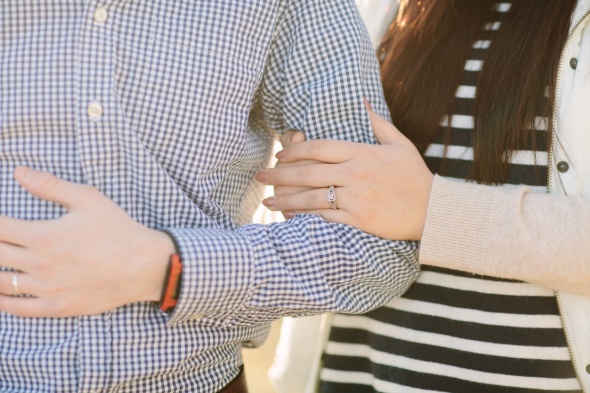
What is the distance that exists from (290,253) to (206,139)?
26cm

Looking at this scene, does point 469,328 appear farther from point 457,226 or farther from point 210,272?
point 210,272

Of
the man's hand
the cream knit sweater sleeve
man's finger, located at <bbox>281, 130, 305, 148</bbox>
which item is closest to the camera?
the man's hand

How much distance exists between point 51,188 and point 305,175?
49 centimetres

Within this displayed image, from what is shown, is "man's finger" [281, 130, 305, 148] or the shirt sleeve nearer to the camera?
the shirt sleeve

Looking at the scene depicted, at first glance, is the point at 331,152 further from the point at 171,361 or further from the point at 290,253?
the point at 171,361

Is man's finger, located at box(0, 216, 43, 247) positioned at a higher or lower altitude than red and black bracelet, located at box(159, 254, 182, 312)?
higher

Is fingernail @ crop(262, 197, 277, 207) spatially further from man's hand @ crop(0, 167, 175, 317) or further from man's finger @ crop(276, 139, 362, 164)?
man's hand @ crop(0, 167, 175, 317)

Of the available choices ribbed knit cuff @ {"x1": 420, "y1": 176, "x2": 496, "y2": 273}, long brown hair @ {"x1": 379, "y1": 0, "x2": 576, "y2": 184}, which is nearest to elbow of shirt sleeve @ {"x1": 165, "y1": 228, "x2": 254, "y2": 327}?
ribbed knit cuff @ {"x1": 420, "y1": 176, "x2": 496, "y2": 273}

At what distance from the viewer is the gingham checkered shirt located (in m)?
1.17

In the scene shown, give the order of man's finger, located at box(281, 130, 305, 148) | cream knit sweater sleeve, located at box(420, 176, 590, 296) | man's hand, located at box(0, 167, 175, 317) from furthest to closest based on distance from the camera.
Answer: man's finger, located at box(281, 130, 305, 148)
cream knit sweater sleeve, located at box(420, 176, 590, 296)
man's hand, located at box(0, 167, 175, 317)

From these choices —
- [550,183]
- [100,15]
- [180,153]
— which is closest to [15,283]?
[180,153]

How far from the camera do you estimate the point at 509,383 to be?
4.70ft

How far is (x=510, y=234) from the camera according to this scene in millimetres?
1304

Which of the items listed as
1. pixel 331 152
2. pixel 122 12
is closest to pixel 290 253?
pixel 331 152
